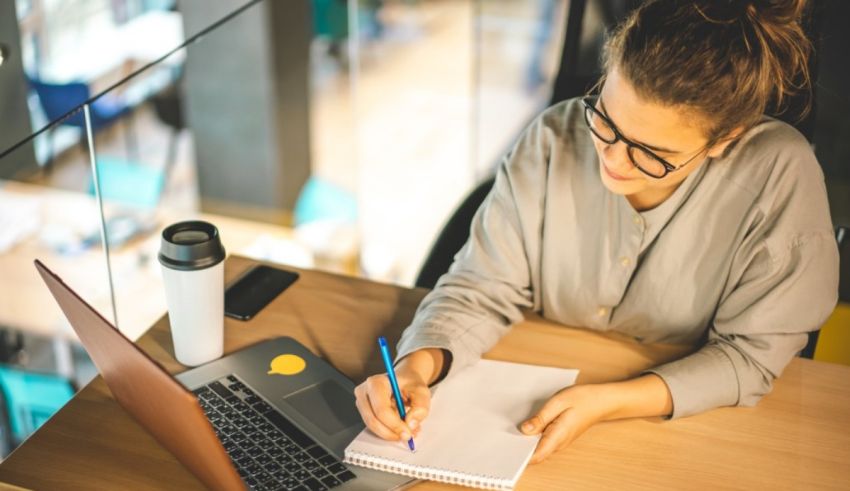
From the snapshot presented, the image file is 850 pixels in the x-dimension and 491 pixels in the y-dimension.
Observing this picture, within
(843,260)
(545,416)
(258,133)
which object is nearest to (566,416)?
(545,416)

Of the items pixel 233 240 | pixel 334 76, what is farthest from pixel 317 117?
pixel 233 240

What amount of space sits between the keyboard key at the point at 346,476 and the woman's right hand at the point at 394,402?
60mm

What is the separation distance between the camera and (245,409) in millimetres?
1327

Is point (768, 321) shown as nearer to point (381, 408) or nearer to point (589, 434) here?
point (589, 434)

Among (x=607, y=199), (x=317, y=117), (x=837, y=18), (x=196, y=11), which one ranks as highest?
(x=837, y=18)

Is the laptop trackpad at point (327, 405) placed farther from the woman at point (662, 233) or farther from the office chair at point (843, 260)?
the office chair at point (843, 260)

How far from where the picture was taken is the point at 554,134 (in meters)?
1.50

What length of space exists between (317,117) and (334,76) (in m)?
0.65

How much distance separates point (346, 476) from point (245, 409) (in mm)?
199

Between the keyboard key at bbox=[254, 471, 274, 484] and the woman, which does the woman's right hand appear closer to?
the woman

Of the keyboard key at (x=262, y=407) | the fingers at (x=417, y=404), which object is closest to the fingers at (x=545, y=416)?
the fingers at (x=417, y=404)

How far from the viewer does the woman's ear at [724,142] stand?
130 centimetres

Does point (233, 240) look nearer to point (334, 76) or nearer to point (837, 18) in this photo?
point (837, 18)

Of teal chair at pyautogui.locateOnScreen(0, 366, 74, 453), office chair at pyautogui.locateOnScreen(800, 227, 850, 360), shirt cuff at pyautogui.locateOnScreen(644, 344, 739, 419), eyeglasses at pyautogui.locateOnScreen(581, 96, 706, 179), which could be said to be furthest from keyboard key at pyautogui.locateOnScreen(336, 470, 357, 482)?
teal chair at pyautogui.locateOnScreen(0, 366, 74, 453)
